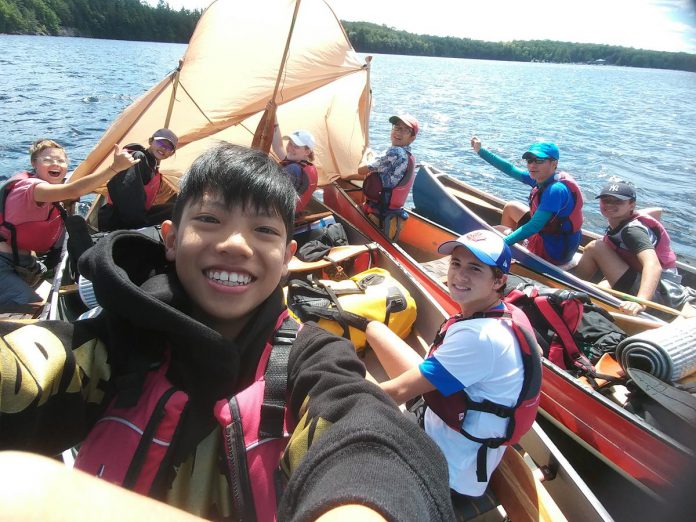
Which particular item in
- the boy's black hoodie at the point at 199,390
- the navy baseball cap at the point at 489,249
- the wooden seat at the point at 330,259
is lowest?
the wooden seat at the point at 330,259

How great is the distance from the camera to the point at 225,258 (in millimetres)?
1115

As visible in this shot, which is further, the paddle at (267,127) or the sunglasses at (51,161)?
the paddle at (267,127)

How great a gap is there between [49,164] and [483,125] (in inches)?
770

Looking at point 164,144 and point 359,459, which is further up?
point 359,459

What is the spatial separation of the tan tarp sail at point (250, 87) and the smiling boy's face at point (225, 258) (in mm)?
5000

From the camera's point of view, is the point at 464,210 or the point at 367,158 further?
the point at 367,158

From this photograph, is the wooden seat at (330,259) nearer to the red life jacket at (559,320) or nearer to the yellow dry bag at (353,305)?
the yellow dry bag at (353,305)

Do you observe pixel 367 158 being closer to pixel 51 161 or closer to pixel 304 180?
pixel 304 180

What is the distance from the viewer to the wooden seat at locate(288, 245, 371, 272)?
12.9 feet

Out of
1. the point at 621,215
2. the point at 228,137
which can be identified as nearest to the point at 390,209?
the point at 621,215

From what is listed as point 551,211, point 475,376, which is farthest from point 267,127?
point 475,376

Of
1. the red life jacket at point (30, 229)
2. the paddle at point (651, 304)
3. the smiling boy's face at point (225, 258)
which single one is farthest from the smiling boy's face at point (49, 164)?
the paddle at point (651, 304)

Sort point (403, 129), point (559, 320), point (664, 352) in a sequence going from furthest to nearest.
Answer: point (403, 129), point (559, 320), point (664, 352)

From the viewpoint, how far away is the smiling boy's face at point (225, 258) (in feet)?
3.67
